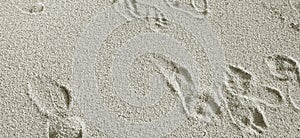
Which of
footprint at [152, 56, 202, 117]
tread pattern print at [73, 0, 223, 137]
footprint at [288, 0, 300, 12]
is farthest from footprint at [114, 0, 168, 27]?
footprint at [288, 0, 300, 12]

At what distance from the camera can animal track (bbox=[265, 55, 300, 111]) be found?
0.93m

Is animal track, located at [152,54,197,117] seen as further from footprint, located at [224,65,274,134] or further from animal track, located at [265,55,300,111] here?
animal track, located at [265,55,300,111]

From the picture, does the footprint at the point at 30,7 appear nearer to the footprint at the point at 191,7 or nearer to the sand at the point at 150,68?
the sand at the point at 150,68

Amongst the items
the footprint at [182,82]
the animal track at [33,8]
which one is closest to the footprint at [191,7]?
the footprint at [182,82]

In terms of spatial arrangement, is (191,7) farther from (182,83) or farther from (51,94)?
(51,94)

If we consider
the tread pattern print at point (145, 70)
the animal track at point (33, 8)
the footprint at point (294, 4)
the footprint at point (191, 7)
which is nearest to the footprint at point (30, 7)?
the animal track at point (33, 8)

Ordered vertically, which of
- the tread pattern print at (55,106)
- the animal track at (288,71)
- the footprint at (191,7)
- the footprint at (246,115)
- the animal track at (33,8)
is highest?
the footprint at (191,7)

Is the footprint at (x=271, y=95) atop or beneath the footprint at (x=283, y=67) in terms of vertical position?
beneath

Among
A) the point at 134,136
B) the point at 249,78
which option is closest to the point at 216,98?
the point at 249,78

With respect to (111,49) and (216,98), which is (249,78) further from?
(111,49)

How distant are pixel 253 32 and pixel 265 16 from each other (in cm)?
5

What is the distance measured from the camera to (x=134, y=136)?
922 millimetres

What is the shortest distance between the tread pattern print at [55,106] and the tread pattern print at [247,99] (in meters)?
0.36

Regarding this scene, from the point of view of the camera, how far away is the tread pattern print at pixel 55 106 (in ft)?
3.03
